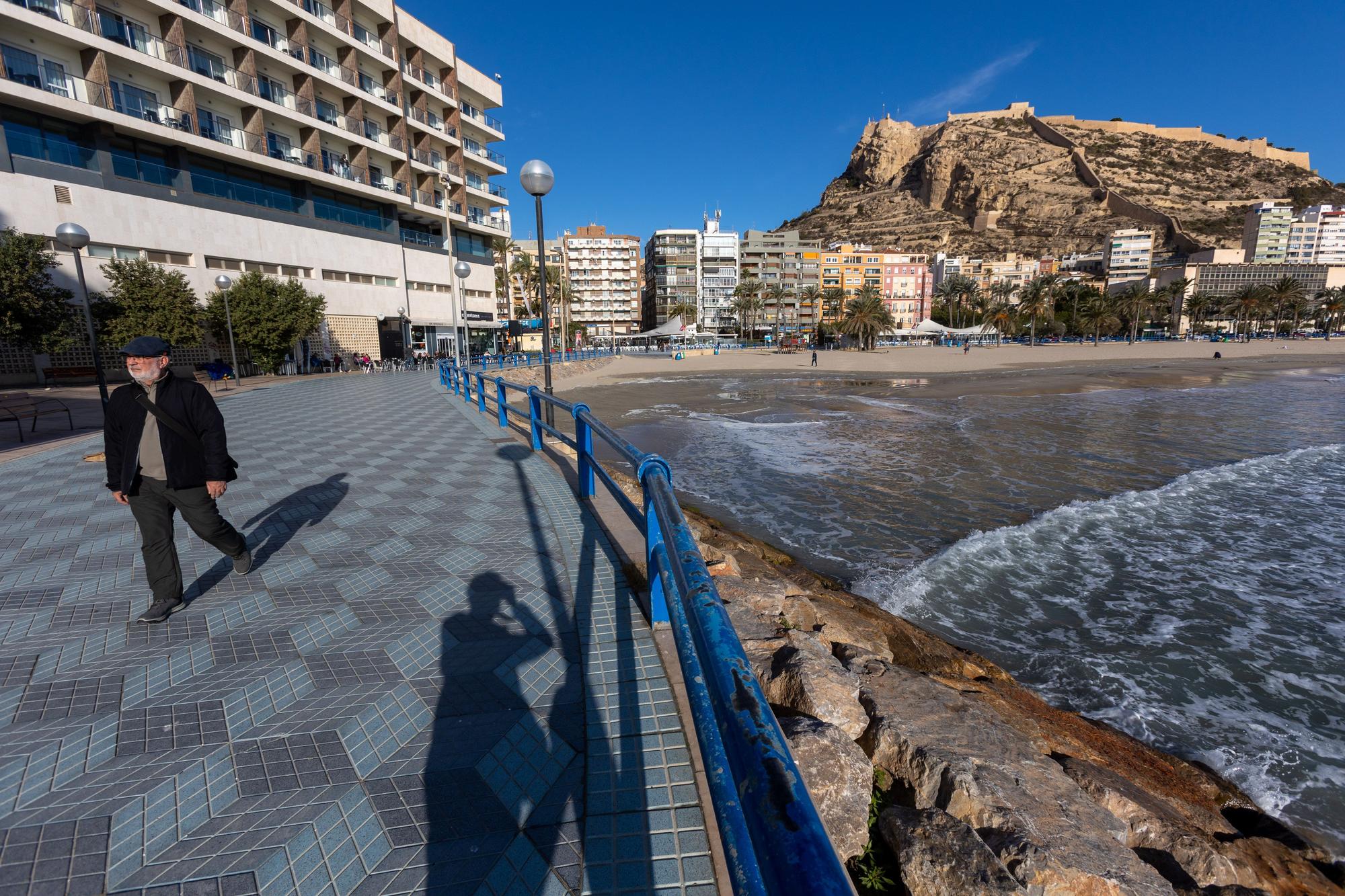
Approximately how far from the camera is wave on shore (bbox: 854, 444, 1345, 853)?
415cm

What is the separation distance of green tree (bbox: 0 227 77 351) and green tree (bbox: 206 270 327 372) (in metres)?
4.84

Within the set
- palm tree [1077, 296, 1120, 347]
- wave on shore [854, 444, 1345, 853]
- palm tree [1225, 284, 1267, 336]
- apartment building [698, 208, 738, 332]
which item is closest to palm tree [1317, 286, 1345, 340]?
palm tree [1225, 284, 1267, 336]

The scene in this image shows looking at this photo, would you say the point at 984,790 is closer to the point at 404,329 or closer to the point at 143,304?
the point at 143,304

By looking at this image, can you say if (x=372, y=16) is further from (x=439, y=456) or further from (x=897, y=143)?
(x=897, y=143)

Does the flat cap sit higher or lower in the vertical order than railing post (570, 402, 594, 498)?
higher

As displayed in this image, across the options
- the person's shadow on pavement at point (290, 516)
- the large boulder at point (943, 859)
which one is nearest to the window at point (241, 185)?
the person's shadow on pavement at point (290, 516)

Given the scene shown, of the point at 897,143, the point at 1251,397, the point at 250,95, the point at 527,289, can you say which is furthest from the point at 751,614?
the point at 897,143

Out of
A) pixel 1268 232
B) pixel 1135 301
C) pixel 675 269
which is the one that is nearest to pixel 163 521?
pixel 1135 301

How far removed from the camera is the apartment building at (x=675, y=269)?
343 feet

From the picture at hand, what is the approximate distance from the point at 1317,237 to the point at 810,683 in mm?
183985

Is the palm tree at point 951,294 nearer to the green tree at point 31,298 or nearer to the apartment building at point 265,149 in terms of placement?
the apartment building at point 265,149

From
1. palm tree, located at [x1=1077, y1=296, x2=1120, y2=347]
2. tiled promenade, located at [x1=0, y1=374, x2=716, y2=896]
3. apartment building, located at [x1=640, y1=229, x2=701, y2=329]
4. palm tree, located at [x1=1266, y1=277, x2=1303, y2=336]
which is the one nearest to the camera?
tiled promenade, located at [x1=0, y1=374, x2=716, y2=896]

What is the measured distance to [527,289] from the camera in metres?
64.9

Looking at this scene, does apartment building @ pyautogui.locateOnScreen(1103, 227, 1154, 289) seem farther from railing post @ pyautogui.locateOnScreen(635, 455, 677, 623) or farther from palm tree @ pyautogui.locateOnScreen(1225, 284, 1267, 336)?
railing post @ pyautogui.locateOnScreen(635, 455, 677, 623)
